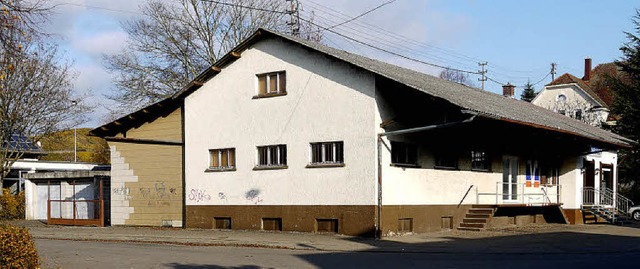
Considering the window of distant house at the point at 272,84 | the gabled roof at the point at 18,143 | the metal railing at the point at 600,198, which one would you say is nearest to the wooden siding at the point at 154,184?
the window of distant house at the point at 272,84

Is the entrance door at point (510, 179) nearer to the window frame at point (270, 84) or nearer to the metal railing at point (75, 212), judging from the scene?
the window frame at point (270, 84)

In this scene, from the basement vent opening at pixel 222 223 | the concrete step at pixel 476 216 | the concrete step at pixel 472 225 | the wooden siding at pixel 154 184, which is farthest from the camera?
the wooden siding at pixel 154 184

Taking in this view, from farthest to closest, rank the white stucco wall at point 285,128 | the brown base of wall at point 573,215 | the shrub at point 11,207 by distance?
1. the shrub at point 11,207
2. the brown base of wall at point 573,215
3. the white stucco wall at point 285,128

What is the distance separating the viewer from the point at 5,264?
11.0 m

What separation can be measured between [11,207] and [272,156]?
1973 cm

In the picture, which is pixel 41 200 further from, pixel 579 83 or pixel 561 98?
pixel 579 83

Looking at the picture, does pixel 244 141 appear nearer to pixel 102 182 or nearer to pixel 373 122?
pixel 373 122

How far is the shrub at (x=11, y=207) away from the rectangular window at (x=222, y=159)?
654 inches

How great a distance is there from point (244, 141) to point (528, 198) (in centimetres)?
1275

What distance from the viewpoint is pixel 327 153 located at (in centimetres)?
2300

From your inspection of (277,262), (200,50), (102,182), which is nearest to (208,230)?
(102,182)

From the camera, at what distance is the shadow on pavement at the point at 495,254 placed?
571 inches

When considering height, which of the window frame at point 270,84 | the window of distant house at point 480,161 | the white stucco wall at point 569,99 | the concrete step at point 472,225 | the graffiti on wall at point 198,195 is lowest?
the concrete step at point 472,225

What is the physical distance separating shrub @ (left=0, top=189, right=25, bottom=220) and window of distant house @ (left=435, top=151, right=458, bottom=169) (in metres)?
24.0
